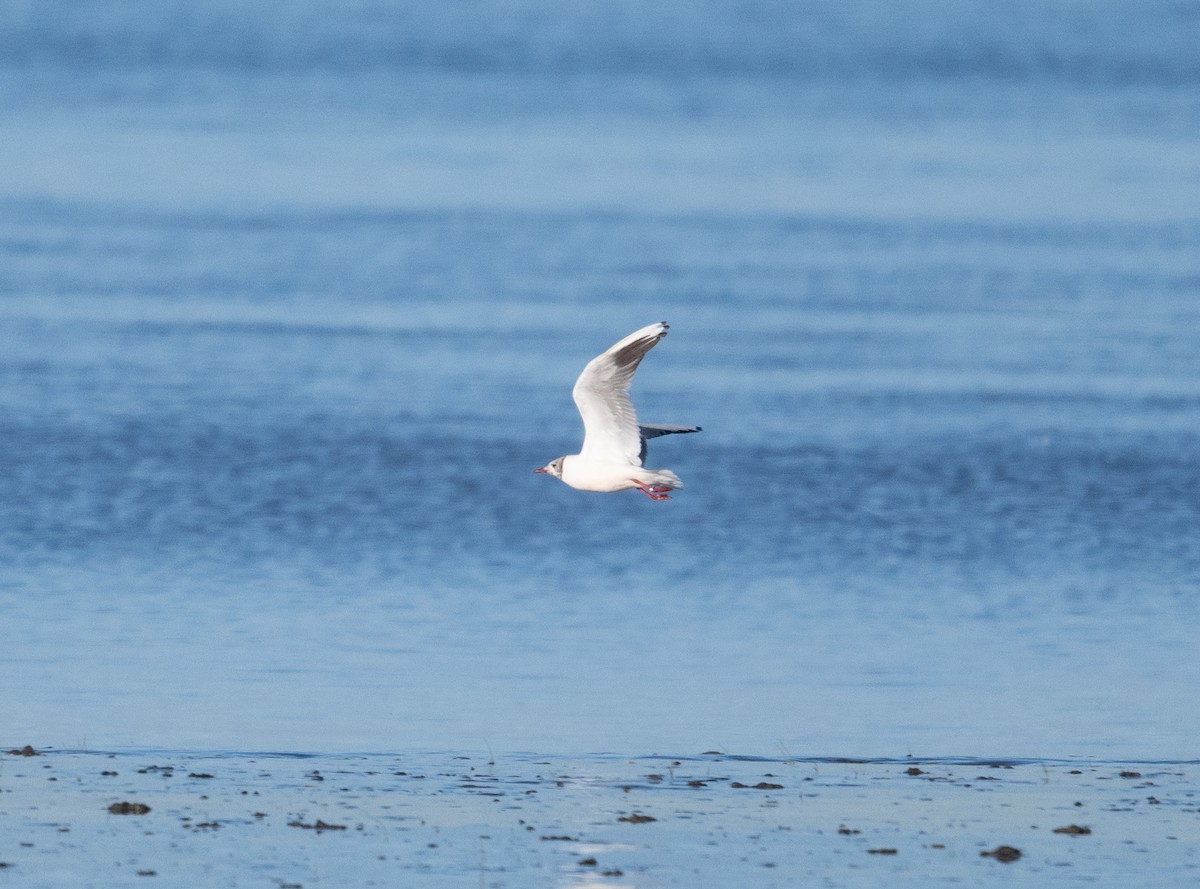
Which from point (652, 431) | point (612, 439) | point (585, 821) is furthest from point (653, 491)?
point (585, 821)

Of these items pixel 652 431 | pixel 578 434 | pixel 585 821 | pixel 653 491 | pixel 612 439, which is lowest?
pixel 585 821

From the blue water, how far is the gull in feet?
5.21

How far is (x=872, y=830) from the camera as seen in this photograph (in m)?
13.7

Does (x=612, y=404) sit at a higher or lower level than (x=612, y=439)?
higher

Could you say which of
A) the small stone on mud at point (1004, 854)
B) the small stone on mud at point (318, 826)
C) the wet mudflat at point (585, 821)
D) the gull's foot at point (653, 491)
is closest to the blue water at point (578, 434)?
the wet mudflat at point (585, 821)

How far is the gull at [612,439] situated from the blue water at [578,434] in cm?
159

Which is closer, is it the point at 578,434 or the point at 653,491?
the point at 653,491

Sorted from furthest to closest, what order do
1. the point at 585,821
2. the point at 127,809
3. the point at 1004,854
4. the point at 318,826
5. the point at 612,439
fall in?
the point at 612,439 < the point at 585,821 < the point at 127,809 < the point at 318,826 < the point at 1004,854

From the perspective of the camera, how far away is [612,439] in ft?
52.9

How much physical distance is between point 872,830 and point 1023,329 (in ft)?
73.8

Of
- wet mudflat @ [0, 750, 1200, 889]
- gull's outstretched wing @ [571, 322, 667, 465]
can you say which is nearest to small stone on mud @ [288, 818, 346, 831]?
wet mudflat @ [0, 750, 1200, 889]

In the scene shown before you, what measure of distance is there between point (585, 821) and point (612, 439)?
319 cm

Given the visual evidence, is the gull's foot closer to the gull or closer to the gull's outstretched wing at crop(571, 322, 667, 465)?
the gull

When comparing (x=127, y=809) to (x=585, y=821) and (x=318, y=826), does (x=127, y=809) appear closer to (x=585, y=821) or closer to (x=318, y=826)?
(x=318, y=826)
